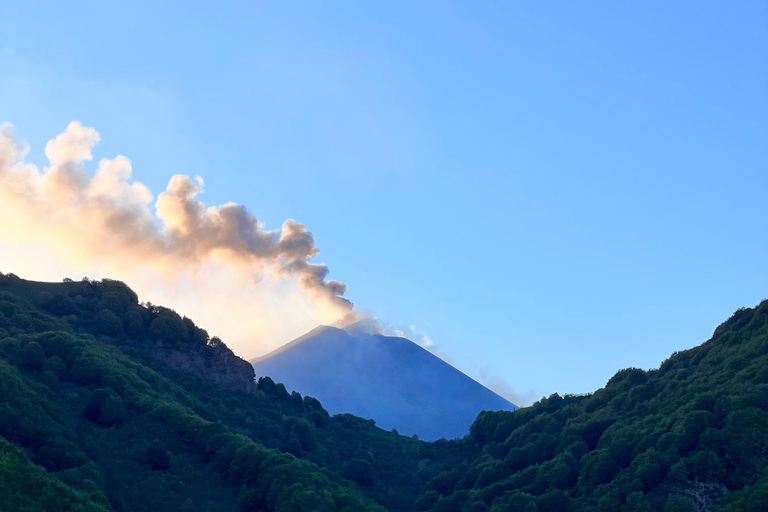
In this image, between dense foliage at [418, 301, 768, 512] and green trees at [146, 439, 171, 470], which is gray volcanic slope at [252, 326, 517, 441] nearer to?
dense foliage at [418, 301, 768, 512]

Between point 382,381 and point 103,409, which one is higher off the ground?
point 382,381

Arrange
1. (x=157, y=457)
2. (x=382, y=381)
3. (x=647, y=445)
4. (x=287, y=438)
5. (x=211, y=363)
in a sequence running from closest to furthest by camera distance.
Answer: (x=647, y=445)
(x=157, y=457)
(x=287, y=438)
(x=211, y=363)
(x=382, y=381)

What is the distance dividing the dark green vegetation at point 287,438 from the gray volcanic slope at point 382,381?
59460mm

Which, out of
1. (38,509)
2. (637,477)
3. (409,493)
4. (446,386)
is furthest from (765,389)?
(446,386)

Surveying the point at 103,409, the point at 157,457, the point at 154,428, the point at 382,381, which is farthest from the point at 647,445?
the point at 382,381

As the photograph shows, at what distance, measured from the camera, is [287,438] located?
5756 cm

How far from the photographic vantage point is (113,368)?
166ft

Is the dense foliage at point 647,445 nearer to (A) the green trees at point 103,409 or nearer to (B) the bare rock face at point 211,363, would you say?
(B) the bare rock face at point 211,363

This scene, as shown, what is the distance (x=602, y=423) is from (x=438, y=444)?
748 inches

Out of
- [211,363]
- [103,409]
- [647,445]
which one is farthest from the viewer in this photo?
[211,363]

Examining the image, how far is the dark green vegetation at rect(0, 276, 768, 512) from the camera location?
38.8m

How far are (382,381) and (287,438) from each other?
89242 mm

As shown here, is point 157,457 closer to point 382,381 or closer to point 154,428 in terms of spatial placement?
point 154,428

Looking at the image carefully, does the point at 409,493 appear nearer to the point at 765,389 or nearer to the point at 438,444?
the point at 438,444
